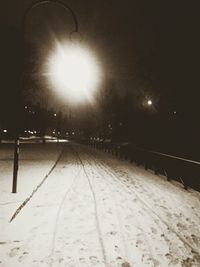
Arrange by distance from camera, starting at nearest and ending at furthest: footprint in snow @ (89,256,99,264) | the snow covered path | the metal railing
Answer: footprint in snow @ (89,256,99,264) < the snow covered path < the metal railing

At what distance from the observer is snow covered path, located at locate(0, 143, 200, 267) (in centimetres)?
530

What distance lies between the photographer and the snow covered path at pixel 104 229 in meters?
5.30

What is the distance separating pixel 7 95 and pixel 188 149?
58.8 ft

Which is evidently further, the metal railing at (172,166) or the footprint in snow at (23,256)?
the metal railing at (172,166)

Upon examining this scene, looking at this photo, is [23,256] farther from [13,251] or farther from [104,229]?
[104,229]

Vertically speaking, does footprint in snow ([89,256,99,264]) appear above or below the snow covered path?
below

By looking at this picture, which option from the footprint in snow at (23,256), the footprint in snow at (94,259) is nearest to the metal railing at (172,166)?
the footprint in snow at (94,259)

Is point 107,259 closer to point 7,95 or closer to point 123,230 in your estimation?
point 123,230

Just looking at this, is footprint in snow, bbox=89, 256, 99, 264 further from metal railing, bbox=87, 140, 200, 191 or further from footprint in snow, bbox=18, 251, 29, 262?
metal railing, bbox=87, 140, 200, 191

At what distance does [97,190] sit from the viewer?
1109 cm

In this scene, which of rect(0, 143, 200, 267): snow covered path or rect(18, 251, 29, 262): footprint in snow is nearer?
rect(18, 251, 29, 262): footprint in snow

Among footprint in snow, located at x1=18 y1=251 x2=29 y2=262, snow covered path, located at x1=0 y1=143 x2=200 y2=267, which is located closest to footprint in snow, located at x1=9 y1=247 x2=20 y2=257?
snow covered path, located at x1=0 y1=143 x2=200 y2=267

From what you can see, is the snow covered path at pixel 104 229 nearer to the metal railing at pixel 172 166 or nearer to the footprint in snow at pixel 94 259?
the footprint in snow at pixel 94 259

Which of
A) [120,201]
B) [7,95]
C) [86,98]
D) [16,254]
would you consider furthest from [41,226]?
[86,98]
